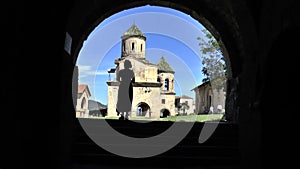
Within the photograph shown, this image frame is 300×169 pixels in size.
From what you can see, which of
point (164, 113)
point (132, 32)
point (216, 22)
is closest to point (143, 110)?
point (164, 113)

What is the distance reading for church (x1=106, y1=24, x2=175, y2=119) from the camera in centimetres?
3406

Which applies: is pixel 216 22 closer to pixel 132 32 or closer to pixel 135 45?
pixel 135 45

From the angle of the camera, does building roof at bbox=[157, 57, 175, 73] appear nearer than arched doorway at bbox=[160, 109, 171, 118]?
No

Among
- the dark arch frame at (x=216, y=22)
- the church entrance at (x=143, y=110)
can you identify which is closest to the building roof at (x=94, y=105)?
the church entrance at (x=143, y=110)

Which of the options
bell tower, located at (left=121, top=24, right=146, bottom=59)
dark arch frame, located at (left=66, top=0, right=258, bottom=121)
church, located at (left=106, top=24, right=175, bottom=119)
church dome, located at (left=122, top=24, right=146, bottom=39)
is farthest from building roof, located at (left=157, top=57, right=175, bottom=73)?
dark arch frame, located at (left=66, top=0, right=258, bottom=121)

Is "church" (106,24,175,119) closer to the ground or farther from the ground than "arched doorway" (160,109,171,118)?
farther from the ground

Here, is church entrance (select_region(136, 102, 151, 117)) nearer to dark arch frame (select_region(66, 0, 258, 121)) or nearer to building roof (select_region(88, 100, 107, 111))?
building roof (select_region(88, 100, 107, 111))

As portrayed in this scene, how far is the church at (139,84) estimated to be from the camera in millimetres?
Result: 34062

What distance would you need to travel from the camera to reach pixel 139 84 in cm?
3441

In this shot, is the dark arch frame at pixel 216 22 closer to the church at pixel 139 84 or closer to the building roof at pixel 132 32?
the church at pixel 139 84

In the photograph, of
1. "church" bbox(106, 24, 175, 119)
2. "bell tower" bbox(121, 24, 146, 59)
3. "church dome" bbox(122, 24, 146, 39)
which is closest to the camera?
"church" bbox(106, 24, 175, 119)

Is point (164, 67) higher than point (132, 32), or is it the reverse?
point (132, 32)

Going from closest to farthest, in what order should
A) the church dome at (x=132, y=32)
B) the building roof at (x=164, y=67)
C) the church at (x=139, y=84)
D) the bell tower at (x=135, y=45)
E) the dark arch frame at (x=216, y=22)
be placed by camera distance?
the dark arch frame at (x=216, y=22) → the church at (x=139, y=84) → the bell tower at (x=135, y=45) → the church dome at (x=132, y=32) → the building roof at (x=164, y=67)

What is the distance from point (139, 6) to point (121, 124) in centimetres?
295
